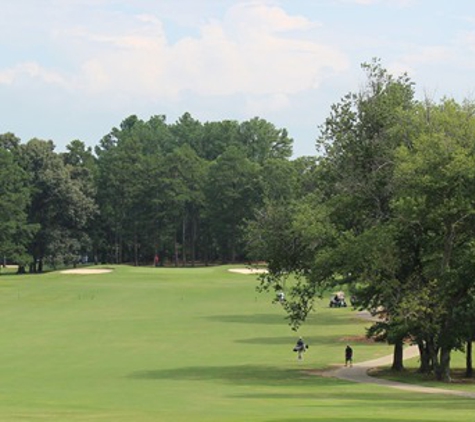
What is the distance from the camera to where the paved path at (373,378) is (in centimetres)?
4003

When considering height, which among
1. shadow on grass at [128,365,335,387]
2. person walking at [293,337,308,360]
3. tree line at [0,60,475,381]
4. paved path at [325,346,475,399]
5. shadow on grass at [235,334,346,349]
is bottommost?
shadow on grass at [128,365,335,387]

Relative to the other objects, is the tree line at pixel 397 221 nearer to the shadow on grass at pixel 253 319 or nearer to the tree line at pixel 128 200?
the shadow on grass at pixel 253 319

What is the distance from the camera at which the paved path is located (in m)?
40.0

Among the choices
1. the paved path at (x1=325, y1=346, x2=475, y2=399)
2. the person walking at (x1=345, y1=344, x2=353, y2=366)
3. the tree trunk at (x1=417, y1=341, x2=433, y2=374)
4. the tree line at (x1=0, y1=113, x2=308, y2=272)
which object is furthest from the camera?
the tree line at (x1=0, y1=113, x2=308, y2=272)

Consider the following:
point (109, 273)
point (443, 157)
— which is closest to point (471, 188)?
point (443, 157)

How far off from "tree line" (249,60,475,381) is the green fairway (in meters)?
4.61

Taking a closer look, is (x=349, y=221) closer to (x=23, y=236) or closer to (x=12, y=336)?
(x=12, y=336)

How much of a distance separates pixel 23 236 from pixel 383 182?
102 m

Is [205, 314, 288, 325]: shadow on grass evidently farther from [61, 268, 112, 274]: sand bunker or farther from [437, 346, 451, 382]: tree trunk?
[61, 268, 112, 274]: sand bunker

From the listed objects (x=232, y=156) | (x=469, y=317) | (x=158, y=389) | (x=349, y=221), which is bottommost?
(x=158, y=389)

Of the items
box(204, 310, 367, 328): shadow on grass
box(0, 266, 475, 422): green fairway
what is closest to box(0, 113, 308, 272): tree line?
box(0, 266, 475, 422): green fairway

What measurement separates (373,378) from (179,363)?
9.60 metres

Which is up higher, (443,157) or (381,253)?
(443,157)

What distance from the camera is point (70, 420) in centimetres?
2864
